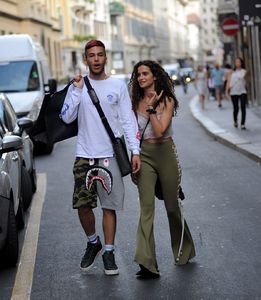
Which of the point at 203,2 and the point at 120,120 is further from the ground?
the point at 203,2

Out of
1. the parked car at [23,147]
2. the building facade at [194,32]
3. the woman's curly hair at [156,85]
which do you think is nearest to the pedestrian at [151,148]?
the woman's curly hair at [156,85]

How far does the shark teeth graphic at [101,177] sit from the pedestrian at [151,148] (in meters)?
0.24

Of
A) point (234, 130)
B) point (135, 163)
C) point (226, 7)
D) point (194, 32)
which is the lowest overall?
point (234, 130)

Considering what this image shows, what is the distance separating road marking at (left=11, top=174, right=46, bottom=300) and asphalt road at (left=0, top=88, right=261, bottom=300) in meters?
0.05

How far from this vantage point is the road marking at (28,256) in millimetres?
6562

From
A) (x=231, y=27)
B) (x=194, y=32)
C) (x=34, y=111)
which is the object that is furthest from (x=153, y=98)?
(x=194, y=32)

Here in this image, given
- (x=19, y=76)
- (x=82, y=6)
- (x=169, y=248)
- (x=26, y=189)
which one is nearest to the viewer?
(x=169, y=248)

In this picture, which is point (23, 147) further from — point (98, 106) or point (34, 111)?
point (34, 111)

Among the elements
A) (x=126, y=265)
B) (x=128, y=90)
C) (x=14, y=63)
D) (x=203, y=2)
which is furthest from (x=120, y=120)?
(x=203, y=2)

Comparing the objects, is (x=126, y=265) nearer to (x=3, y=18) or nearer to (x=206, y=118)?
(x=206, y=118)

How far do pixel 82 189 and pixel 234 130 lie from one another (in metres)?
14.7

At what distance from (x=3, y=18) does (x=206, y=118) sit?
73.1ft

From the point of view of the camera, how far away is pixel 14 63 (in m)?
20.3

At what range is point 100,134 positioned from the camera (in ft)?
22.1
